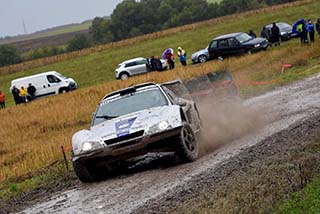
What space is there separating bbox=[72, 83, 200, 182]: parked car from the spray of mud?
3.36 feet

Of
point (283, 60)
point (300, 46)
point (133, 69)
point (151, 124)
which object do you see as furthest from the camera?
point (133, 69)

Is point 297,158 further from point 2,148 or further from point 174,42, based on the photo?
point 174,42

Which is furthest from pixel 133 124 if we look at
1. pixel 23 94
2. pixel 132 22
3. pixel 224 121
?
pixel 132 22

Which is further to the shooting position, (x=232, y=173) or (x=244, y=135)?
(x=244, y=135)

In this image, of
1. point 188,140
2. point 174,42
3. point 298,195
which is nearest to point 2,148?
point 188,140

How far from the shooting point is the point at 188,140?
10008 millimetres

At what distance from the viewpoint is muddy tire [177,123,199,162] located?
9.67 m

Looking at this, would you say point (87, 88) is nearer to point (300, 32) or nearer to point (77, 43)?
point (300, 32)

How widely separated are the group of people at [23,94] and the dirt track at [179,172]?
26.2 meters

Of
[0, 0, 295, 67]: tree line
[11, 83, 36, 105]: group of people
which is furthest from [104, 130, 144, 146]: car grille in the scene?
[0, 0, 295, 67]: tree line

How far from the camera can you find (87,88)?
33.2 m

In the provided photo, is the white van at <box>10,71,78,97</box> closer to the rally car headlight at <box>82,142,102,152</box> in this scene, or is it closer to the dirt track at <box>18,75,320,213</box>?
the dirt track at <box>18,75,320,213</box>

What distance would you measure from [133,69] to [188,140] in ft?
102

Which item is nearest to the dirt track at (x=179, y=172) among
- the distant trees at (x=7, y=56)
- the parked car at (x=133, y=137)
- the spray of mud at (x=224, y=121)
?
the spray of mud at (x=224, y=121)
